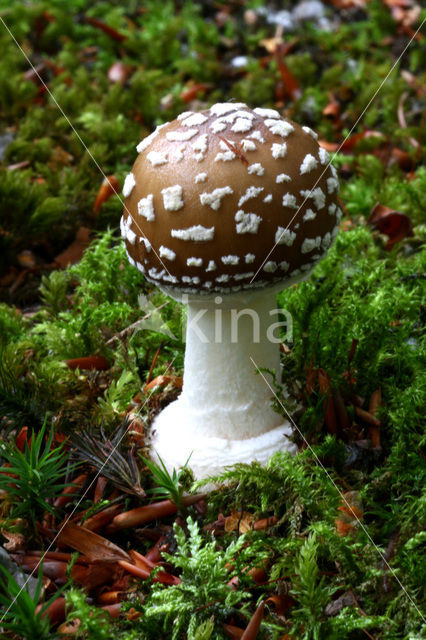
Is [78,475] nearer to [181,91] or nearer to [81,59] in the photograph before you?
[181,91]

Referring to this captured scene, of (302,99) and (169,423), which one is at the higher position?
(302,99)

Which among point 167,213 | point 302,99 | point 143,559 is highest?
point 167,213

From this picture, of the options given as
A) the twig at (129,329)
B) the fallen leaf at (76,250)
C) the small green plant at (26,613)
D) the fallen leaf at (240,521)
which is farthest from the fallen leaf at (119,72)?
the small green plant at (26,613)

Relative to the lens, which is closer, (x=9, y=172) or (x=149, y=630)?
(x=149, y=630)

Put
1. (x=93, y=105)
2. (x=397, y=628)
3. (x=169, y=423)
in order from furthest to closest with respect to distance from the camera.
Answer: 1. (x=93, y=105)
2. (x=169, y=423)
3. (x=397, y=628)

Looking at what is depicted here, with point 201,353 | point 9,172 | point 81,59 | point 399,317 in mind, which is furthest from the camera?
point 81,59

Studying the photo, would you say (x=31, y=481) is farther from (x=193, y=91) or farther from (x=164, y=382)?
(x=193, y=91)

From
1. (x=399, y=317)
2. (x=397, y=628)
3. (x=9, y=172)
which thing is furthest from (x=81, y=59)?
(x=397, y=628)

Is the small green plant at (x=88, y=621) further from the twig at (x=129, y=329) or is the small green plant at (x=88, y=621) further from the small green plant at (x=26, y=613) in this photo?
the twig at (x=129, y=329)
